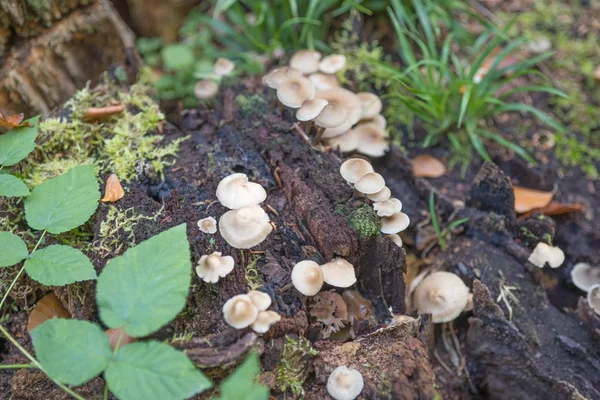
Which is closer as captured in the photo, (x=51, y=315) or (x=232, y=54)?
(x=51, y=315)

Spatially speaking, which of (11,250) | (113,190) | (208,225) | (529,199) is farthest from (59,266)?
(529,199)

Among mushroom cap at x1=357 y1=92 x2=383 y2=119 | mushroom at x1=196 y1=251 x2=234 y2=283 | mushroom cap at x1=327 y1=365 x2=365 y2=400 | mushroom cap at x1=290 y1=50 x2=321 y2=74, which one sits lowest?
mushroom cap at x1=327 y1=365 x2=365 y2=400

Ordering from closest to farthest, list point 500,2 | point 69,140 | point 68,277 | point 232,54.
Answer: point 68,277 < point 69,140 < point 232,54 < point 500,2

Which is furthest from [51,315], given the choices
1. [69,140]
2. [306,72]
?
[306,72]

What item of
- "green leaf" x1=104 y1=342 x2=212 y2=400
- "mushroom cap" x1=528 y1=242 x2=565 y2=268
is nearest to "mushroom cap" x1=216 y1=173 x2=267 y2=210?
"green leaf" x1=104 y1=342 x2=212 y2=400

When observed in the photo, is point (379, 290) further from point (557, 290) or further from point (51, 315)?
point (51, 315)

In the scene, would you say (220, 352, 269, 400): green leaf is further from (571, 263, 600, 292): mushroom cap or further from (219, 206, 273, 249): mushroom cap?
(571, 263, 600, 292): mushroom cap
